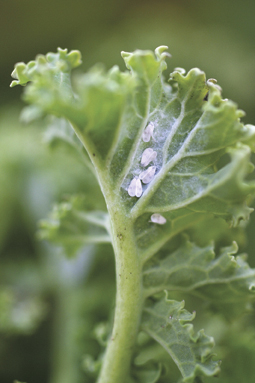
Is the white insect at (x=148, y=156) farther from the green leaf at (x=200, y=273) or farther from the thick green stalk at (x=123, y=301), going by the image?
the green leaf at (x=200, y=273)

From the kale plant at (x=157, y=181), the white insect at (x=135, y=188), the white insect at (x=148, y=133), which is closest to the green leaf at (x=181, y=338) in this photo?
the kale plant at (x=157, y=181)

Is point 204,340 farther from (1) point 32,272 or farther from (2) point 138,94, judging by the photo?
(1) point 32,272

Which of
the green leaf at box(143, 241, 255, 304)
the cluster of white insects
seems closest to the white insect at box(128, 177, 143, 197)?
the cluster of white insects

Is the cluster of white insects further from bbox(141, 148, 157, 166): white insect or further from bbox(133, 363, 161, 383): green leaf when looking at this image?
bbox(133, 363, 161, 383): green leaf

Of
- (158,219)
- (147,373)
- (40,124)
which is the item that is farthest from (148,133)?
(40,124)

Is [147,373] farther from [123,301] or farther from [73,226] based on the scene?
[73,226]

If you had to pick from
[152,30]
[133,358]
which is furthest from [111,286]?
[152,30]
